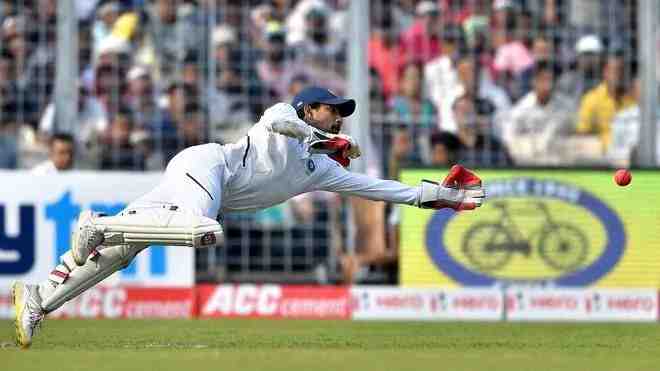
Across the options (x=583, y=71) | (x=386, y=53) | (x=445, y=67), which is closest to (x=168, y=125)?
(x=386, y=53)

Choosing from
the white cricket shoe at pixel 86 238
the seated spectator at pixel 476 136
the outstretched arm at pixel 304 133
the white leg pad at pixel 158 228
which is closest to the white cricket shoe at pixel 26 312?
the white cricket shoe at pixel 86 238

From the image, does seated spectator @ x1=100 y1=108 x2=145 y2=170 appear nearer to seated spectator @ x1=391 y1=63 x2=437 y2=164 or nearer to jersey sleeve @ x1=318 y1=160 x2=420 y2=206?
seated spectator @ x1=391 y1=63 x2=437 y2=164

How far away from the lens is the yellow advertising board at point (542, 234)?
43.7 feet

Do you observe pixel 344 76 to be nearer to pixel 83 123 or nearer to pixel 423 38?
pixel 423 38

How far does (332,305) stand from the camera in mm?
13203

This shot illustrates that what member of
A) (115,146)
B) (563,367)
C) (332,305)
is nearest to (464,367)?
(563,367)

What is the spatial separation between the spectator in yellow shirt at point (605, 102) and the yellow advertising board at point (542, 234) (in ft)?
2.04

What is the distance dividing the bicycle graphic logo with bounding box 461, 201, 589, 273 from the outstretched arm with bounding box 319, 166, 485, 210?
14.0 feet

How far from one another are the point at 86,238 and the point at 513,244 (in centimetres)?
593

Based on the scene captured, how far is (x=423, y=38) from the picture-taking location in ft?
46.4

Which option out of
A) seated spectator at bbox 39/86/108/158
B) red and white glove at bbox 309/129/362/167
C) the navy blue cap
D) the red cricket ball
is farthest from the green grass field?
seated spectator at bbox 39/86/108/158

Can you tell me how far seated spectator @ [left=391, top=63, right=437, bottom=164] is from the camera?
13789 millimetres

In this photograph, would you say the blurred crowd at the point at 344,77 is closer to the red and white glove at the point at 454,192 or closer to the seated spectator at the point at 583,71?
the seated spectator at the point at 583,71

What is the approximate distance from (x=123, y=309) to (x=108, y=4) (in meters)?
Result: 3.15
